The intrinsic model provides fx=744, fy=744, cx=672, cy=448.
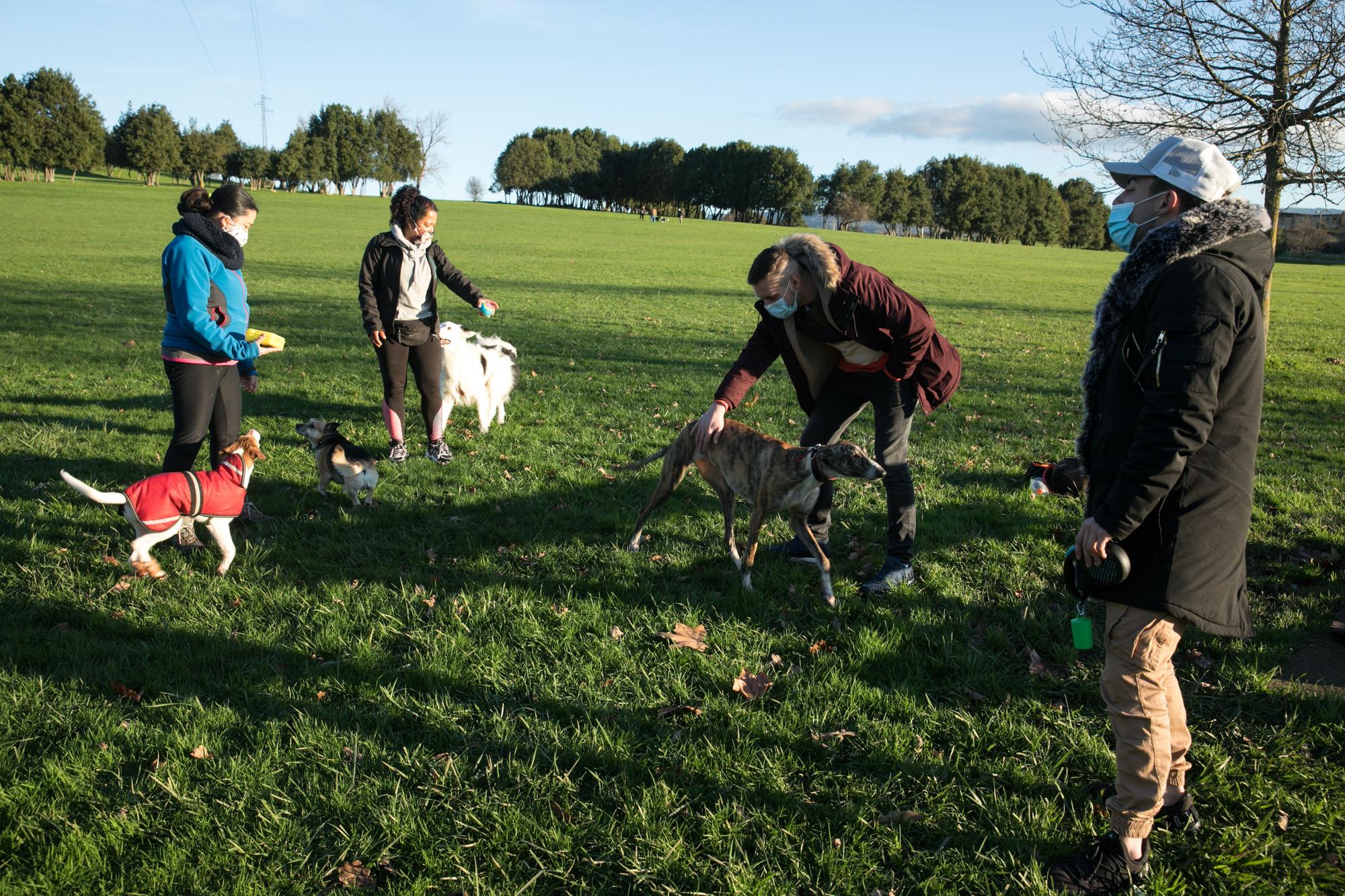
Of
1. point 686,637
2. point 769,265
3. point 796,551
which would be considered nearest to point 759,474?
point 796,551

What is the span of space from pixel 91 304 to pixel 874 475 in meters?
18.3

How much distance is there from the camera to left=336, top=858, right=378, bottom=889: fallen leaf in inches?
111

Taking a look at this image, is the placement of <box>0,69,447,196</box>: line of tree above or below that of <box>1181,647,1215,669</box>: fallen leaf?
above

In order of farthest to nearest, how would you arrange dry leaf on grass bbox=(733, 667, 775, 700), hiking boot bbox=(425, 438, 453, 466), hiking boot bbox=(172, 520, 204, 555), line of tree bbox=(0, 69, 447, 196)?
line of tree bbox=(0, 69, 447, 196) < hiking boot bbox=(425, 438, 453, 466) < hiking boot bbox=(172, 520, 204, 555) < dry leaf on grass bbox=(733, 667, 775, 700)

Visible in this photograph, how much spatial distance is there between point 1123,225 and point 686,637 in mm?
3079

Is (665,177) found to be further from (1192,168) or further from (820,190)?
(1192,168)

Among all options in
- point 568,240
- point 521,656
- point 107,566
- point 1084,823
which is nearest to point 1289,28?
point 1084,823

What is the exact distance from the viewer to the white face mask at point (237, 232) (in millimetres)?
5516

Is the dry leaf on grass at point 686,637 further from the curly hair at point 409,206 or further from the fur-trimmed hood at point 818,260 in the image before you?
the curly hair at point 409,206

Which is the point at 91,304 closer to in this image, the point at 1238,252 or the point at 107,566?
the point at 107,566

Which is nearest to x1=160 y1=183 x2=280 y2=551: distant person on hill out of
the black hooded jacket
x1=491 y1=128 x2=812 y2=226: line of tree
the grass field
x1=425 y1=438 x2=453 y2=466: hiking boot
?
the grass field

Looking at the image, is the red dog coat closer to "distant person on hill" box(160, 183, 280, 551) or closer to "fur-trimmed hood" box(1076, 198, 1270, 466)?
"distant person on hill" box(160, 183, 280, 551)

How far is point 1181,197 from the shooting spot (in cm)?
269

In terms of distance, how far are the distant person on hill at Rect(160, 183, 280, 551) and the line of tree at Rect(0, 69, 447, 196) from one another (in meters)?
78.7
